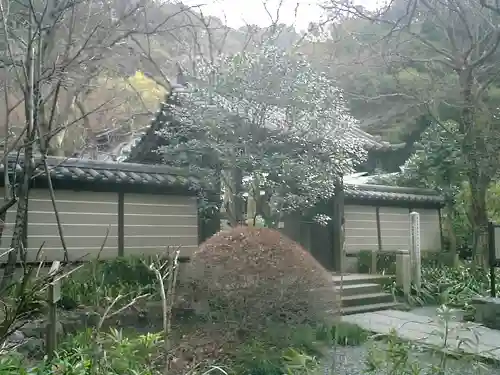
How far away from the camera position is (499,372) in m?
5.98

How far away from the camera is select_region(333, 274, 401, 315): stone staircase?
990cm

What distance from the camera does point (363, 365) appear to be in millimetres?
6051

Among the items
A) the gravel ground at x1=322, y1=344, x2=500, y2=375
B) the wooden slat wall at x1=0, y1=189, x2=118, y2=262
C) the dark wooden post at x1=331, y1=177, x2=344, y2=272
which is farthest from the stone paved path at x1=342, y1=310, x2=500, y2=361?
the wooden slat wall at x1=0, y1=189, x2=118, y2=262

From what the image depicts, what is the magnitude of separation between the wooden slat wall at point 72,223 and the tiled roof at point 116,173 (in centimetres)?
40

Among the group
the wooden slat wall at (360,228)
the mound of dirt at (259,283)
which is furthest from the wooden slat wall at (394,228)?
the mound of dirt at (259,283)

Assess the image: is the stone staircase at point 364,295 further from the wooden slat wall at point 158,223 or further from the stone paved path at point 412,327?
the wooden slat wall at point 158,223

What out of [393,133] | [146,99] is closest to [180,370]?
[146,99]

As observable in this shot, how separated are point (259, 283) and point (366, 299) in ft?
16.8

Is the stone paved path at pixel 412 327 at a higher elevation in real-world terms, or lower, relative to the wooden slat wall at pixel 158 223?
lower

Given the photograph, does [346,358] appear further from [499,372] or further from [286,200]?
[286,200]

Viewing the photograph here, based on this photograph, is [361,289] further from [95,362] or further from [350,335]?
[95,362]

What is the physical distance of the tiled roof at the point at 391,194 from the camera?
518 inches

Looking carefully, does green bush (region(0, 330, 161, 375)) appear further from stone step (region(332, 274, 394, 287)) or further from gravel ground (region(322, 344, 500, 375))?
stone step (region(332, 274, 394, 287))

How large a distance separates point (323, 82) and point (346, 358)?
18.0ft
